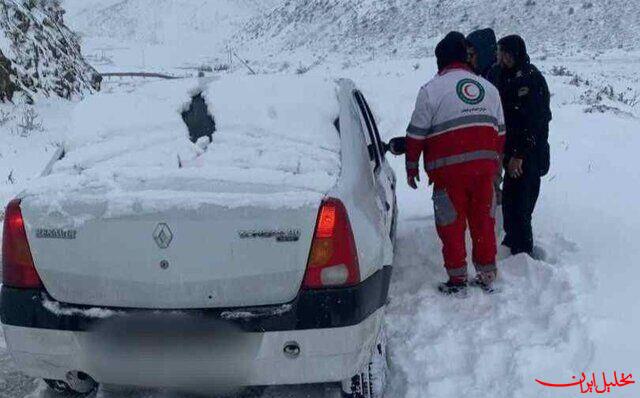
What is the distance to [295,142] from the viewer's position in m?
3.48

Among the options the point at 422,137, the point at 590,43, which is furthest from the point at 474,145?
the point at 590,43

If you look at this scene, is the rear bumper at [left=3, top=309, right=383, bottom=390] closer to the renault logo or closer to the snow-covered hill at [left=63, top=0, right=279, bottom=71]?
the renault logo

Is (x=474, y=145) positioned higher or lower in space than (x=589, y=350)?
higher

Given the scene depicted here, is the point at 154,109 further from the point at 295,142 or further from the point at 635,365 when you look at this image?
the point at 635,365

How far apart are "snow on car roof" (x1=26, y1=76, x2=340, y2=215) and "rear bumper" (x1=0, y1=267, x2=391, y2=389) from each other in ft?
1.47

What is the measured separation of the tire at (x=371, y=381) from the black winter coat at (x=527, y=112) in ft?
6.39

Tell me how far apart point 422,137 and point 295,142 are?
1.26 m

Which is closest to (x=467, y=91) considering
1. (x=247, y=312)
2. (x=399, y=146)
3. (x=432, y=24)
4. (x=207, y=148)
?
(x=399, y=146)

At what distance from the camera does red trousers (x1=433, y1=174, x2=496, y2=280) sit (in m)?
4.50

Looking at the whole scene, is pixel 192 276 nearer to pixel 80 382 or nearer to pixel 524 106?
pixel 80 382

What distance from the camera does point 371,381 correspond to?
349 cm

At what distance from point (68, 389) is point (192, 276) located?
1.28 meters

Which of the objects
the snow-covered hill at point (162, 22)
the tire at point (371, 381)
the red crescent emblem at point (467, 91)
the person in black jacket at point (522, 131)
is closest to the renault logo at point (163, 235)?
the tire at point (371, 381)

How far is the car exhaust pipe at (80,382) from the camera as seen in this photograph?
3129 mm
